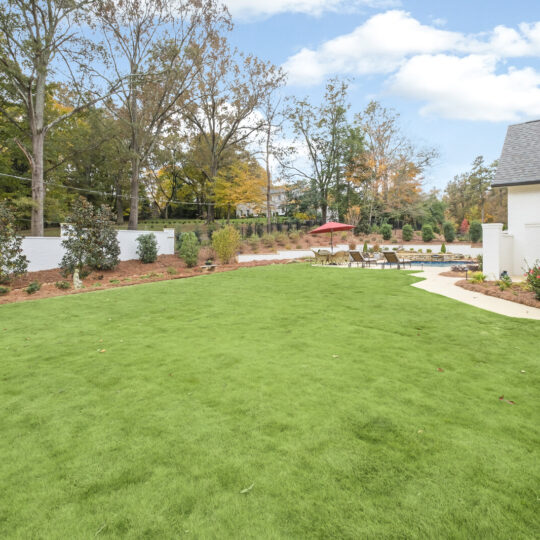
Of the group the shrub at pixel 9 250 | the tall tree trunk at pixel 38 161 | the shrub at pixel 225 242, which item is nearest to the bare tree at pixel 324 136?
the shrub at pixel 225 242

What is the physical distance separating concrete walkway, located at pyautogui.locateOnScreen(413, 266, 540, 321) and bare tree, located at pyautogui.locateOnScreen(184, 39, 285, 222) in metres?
21.4

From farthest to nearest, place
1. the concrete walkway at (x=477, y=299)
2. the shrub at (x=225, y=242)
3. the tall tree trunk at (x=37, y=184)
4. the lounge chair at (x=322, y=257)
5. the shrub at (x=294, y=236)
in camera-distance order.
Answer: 1. the shrub at (x=294, y=236)
2. the lounge chair at (x=322, y=257)
3. the shrub at (x=225, y=242)
4. the tall tree trunk at (x=37, y=184)
5. the concrete walkway at (x=477, y=299)

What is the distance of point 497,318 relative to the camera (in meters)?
6.70

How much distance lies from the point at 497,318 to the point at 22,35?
23.1 m

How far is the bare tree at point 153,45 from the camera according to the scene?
21.7 m

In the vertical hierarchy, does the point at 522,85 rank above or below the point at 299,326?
above

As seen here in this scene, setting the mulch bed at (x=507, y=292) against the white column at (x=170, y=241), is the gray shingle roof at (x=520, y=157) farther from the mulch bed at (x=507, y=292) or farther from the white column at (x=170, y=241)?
the white column at (x=170, y=241)

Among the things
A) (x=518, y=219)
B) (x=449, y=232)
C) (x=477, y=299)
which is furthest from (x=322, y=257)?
(x=449, y=232)

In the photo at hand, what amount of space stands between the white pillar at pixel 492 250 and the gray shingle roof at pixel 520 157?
1927mm

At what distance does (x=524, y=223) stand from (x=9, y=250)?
17.8m

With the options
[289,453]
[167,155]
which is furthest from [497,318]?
[167,155]

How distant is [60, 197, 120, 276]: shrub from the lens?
13305mm

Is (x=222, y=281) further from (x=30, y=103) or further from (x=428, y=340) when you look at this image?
(x=30, y=103)

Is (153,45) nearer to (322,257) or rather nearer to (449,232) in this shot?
(322,257)
